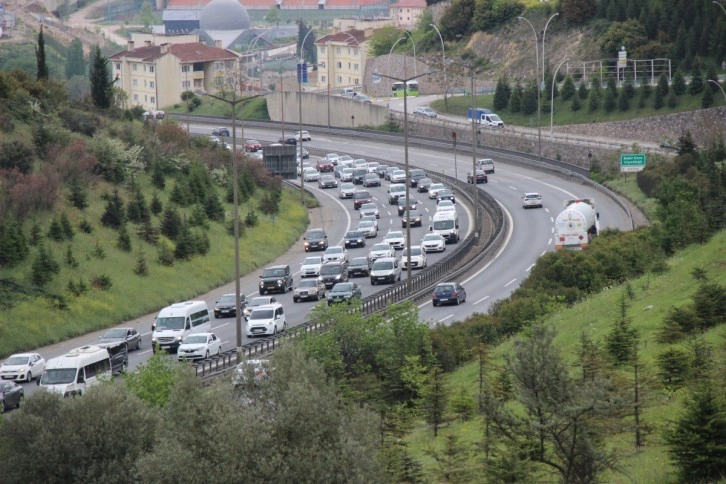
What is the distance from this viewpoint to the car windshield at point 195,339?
156ft

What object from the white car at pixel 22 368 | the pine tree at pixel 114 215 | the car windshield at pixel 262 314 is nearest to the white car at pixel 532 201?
the pine tree at pixel 114 215

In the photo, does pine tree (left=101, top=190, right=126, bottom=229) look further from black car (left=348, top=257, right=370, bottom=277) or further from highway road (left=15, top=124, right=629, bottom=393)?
black car (left=348, top=257, right=370, bottom=277)

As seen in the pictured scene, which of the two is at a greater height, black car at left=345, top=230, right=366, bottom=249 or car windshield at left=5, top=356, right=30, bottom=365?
car windshield at left=5, top=356, right=30, bottom=365

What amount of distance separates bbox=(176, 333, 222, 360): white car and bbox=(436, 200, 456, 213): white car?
34782 millimetres

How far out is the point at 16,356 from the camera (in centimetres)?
4691

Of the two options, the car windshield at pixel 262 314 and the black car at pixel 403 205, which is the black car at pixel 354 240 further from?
the car windshield at pixel 262 314

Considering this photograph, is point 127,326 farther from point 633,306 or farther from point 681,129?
point 681,129

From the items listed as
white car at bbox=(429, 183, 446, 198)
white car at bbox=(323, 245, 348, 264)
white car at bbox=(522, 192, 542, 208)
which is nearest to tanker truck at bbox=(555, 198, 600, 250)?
white car at bbox=(323, 245, 348, 264)

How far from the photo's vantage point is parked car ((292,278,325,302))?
6181 centimetres

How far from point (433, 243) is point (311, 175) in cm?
3415

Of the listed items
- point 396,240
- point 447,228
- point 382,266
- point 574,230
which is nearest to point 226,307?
point 382,266

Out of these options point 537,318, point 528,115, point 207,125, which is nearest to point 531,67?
point 528,115

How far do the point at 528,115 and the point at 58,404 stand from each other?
9656cm

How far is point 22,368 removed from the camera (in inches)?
1813
